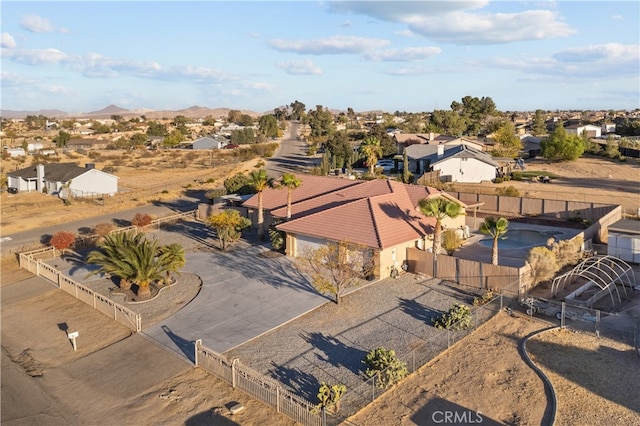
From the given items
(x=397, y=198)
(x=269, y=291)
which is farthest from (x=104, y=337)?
(x=397, y=198)

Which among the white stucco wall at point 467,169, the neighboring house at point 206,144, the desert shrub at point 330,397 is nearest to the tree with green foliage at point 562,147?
the white stucco wall at point 467,169

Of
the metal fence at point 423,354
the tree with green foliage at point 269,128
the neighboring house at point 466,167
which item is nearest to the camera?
the metal fence at point 423,354

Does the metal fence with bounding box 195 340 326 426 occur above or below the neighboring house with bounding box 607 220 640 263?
below

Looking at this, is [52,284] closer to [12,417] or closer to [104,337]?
[104,337]

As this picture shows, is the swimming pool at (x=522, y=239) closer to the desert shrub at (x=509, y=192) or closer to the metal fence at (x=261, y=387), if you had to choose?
the desert shrub at (x=509, y=192)

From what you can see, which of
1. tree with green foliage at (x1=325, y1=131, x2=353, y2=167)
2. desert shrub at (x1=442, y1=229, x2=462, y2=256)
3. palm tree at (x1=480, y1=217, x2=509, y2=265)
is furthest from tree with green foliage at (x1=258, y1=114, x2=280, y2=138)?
palm tree at (x1=480, y1=217, x2=509, y2=265)

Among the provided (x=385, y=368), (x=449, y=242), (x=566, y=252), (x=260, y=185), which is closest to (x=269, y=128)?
(x=260, y=185)

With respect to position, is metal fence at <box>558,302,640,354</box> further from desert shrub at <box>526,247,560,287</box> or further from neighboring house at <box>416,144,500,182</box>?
neighboring house at <box>416,144,500,182</box>
